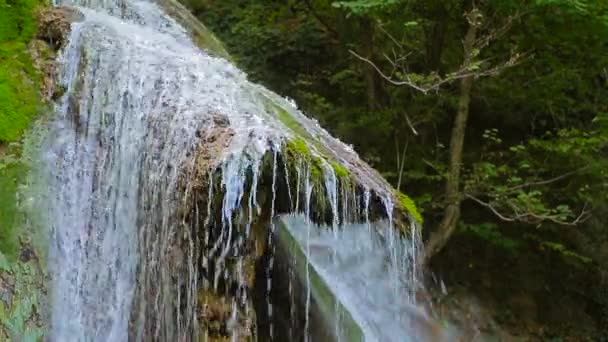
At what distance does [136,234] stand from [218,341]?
3.36 feet

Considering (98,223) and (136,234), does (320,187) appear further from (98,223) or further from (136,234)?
(98,223)

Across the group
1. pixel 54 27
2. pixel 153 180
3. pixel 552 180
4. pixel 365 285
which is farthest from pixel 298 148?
pixel 552 180

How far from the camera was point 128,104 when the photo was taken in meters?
4.18

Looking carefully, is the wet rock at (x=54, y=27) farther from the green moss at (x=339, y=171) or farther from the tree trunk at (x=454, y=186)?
the tree trunk at (x=454, y=186)

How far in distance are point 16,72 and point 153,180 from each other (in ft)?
4.70

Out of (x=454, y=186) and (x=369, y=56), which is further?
(x=369, y=56)

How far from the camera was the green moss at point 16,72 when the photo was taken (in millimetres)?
4227

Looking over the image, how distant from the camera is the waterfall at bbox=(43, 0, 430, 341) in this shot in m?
3.15

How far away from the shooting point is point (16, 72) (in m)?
4.44

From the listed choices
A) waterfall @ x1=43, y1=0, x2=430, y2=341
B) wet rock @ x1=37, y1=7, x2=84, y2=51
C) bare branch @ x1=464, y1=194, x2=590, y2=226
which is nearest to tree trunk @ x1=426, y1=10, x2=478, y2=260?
bare branch @ x1=464, y1=194, x2=590, y2=226

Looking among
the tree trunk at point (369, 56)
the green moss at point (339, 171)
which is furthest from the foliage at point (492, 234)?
the green moss at point (339, 171)

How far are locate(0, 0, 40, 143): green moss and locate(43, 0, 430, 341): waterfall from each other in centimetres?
18

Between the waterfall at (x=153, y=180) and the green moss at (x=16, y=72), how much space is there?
18cm

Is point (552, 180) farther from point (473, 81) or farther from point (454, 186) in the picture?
point (473, 81)
